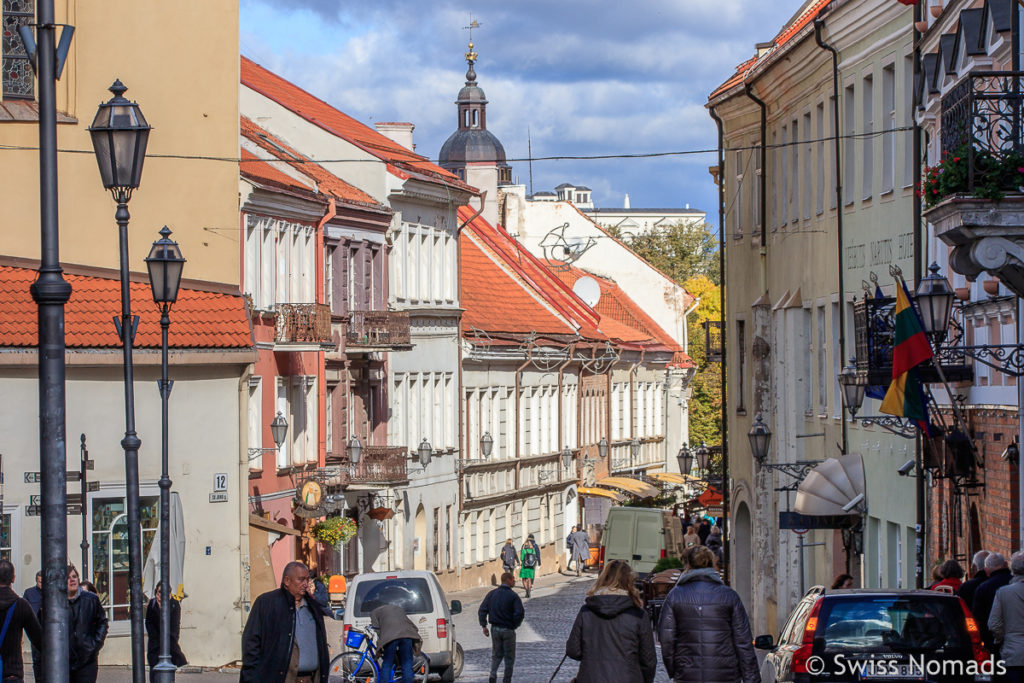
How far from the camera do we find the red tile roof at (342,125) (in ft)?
155

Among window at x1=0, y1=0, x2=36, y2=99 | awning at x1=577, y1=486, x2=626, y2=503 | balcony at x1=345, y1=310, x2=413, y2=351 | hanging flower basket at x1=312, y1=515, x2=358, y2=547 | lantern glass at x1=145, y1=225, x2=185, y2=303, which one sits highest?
window at x1=0, y1=0, x2=36, y2=99

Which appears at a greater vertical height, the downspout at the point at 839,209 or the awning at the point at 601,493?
the downspout at the point at 839,209

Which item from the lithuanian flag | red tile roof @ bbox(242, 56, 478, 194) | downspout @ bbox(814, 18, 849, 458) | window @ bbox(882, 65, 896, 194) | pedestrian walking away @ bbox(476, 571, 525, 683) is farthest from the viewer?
red tile roof @ bbox(242, 56, 478, 194)

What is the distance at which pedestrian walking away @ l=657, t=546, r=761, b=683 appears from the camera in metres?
12.6

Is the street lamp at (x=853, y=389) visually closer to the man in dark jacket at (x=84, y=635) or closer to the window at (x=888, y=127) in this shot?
the window at (x=888, y=127)

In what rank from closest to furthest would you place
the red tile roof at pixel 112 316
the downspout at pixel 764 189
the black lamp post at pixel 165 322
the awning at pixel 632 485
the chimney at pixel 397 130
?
the black lamp post at pixel 165 322
the red tile roof at pixel 112 316
the downspout at pixel 764 189
the chimney at pixel 397 130
the awning at pixel 632 485

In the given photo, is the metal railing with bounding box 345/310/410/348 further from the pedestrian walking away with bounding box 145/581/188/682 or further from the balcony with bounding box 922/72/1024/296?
the balcony with bounding box 922/72/1024/296

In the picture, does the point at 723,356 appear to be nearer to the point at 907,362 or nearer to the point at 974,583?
the point at 907,362

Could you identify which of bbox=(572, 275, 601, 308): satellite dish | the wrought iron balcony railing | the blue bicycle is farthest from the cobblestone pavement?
bbox=(572, 275, 601, 308): satellite dish

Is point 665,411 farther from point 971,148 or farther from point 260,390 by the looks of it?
point 971,148

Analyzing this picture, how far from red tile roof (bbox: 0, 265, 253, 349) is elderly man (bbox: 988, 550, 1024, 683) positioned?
15271mm

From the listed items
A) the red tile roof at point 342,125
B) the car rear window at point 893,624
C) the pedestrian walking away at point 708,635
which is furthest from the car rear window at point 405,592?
the red tile roof at point 342,125

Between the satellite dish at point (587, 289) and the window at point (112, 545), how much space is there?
4625cm

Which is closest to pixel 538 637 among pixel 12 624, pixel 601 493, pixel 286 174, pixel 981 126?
pixel 286 174
